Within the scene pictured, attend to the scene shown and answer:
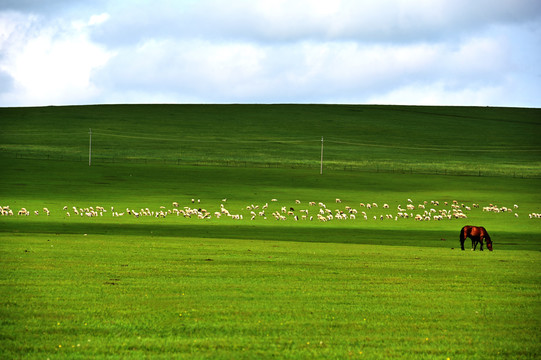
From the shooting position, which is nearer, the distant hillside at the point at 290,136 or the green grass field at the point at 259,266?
the green grass field at the point at 259,266

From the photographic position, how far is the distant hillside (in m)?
92.7

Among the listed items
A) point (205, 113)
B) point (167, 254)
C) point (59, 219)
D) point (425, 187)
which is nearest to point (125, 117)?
point (205, 113)

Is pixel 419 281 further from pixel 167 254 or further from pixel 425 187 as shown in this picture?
pixel 425 187

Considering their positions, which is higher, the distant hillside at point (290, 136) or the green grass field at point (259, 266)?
the distant hillside at point (290, 136)

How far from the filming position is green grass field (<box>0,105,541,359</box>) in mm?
11312

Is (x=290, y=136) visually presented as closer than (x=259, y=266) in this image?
No

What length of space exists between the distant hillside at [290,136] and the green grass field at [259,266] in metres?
3.19

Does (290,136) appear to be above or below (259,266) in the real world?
above

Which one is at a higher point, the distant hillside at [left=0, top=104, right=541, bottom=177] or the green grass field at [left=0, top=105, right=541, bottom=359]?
the distant hillside at [left=0, top=104, right=541, bottom=177]

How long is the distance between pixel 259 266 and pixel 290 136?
96.0 metres

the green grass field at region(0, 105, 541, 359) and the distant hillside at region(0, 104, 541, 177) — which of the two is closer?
the green grass field at region(0, 105, 541, 359)

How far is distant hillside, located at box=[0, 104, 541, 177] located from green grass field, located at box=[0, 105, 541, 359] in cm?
319

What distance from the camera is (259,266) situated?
2002 cm

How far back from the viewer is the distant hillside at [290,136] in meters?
92.7
